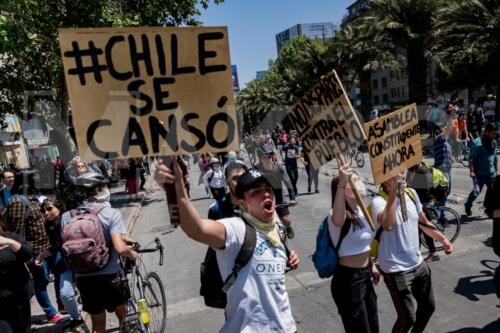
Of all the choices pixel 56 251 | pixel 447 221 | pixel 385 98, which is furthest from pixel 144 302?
pixel 385 98

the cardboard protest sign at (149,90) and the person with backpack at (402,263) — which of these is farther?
the person with backpack at (402,263)

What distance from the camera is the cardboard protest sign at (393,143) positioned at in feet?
12.2

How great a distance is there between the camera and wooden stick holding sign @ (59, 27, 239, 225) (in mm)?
2500

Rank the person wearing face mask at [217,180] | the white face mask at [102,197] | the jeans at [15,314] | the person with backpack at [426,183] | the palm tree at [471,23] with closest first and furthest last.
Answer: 1. the jeans at [15,314]
2. the white face mask at [102,197]
3. the person with backpack at [426,183]
4. the person wearing face mask at [217,180]
5. the palm tree at [471,23]

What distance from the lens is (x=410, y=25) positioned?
2273cm

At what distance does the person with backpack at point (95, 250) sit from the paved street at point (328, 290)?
3.74 feet

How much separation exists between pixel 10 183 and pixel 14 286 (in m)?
4.47

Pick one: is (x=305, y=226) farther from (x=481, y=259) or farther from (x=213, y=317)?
(x=213, y=317)

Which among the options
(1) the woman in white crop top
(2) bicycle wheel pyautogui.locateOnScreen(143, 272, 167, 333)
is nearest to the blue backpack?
(1) the woman in white crop top

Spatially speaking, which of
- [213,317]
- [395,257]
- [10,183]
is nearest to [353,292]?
[395,257]

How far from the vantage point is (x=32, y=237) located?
5.11 meters

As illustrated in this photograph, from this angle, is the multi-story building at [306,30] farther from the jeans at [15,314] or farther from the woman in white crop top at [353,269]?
the jeans at [15,314]

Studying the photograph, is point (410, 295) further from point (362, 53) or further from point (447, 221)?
point (362, 53)

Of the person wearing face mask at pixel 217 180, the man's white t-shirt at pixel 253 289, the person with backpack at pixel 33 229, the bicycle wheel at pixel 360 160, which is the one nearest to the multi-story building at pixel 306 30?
the bicycle wheel at pixel 360 160
